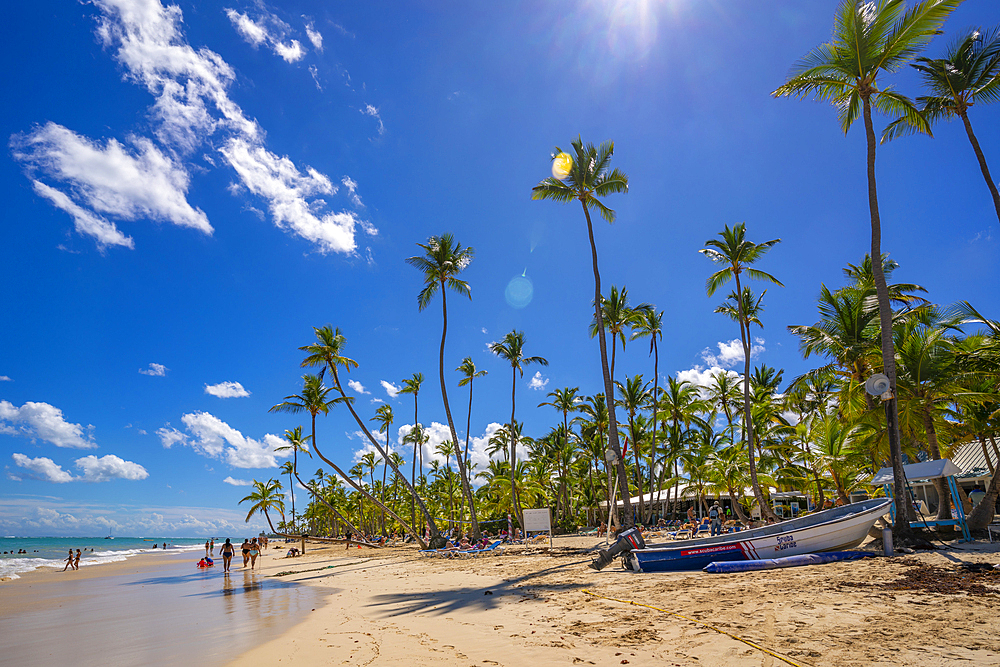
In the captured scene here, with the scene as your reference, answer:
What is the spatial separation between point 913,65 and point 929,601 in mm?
14622

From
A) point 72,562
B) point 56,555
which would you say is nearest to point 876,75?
point 72,562

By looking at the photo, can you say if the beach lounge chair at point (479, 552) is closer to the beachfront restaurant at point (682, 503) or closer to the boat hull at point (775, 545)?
the boat hull at point (775, 545)

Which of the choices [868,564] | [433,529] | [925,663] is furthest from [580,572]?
[433,529]

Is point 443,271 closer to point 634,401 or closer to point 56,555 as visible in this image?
point 634,401

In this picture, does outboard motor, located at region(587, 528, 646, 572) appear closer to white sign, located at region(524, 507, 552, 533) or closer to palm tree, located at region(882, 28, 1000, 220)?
white sign, located at region(524, 507, 552, 533)

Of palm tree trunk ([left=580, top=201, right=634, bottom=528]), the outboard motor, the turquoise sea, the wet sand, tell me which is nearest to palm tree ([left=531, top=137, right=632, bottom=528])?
palm tree trunk ([left=580, top=201, right=634, bottom=528])

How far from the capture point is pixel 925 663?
4.74 meters

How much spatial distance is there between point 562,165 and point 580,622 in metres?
18.2

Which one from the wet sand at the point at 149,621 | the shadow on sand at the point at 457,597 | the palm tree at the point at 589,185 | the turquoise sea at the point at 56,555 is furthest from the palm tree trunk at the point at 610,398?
the turquoise sea at the point at 56,555

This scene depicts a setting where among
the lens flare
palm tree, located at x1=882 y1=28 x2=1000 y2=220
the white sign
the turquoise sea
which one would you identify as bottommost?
the turquoise sea

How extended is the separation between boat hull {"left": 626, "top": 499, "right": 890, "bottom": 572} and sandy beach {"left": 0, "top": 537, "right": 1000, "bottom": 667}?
733 mm

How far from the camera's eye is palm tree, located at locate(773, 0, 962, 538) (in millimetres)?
12258

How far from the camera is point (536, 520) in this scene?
18766mm

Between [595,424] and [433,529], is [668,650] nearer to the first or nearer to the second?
[433,529]
